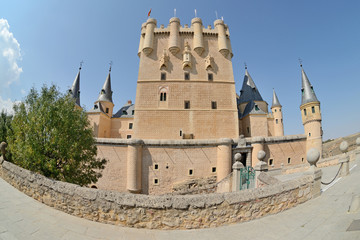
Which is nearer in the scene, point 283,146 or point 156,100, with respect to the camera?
point 283,146

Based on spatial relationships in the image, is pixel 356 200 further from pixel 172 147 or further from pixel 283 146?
pixel 283 146

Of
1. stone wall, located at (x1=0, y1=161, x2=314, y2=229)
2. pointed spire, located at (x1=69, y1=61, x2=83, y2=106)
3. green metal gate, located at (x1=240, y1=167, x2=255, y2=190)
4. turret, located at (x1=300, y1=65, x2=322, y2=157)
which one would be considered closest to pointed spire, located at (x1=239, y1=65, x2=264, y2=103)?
turret, located at (x1=300, y1=65, x2=322, y2=157)

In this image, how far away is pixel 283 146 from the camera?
19250 mm

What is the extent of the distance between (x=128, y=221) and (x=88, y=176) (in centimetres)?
820

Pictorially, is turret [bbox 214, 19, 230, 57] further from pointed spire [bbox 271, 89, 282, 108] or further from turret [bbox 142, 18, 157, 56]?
pointed spire [bbox 271, 89, 282, 108]

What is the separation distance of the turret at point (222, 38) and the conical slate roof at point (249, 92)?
309 inches

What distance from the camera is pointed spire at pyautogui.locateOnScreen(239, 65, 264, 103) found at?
1137 inches

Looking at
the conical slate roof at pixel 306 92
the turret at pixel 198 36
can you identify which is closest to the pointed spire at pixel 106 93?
the turret at pixel 198 36

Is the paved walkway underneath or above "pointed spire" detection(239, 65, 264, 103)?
underneath

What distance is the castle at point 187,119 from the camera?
17750 millimetres

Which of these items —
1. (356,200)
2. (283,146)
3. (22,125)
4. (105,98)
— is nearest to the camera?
(356,200)

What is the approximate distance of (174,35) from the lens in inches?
1005

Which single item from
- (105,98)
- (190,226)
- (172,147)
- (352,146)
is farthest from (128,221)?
(352,146)

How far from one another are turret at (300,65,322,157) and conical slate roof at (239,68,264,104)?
22.5 feet
